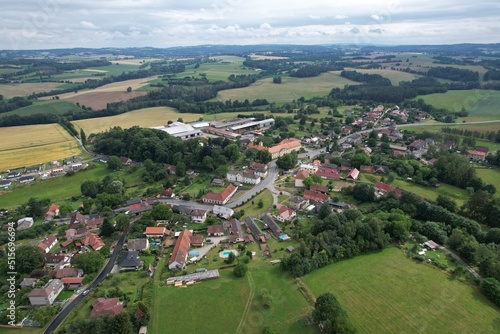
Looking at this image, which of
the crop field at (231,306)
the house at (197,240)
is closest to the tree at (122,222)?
the house at (197,240)

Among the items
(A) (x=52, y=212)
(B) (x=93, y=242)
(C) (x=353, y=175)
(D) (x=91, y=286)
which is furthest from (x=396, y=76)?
(D) (x=91, y=286)

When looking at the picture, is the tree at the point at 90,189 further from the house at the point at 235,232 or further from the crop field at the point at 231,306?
the crop field at the point at 231,306

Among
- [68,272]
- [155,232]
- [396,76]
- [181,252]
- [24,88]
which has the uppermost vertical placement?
[24,88]

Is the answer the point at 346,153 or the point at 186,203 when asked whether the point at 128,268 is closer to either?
the point at 186,203

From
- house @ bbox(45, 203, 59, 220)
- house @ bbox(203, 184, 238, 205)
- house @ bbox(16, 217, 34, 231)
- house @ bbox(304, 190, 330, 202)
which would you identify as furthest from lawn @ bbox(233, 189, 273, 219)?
house @ bbox(16, 217, 34, 231)

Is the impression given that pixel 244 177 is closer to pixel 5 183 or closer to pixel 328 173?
pixel 328 173

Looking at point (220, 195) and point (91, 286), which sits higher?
point (220, 195)
